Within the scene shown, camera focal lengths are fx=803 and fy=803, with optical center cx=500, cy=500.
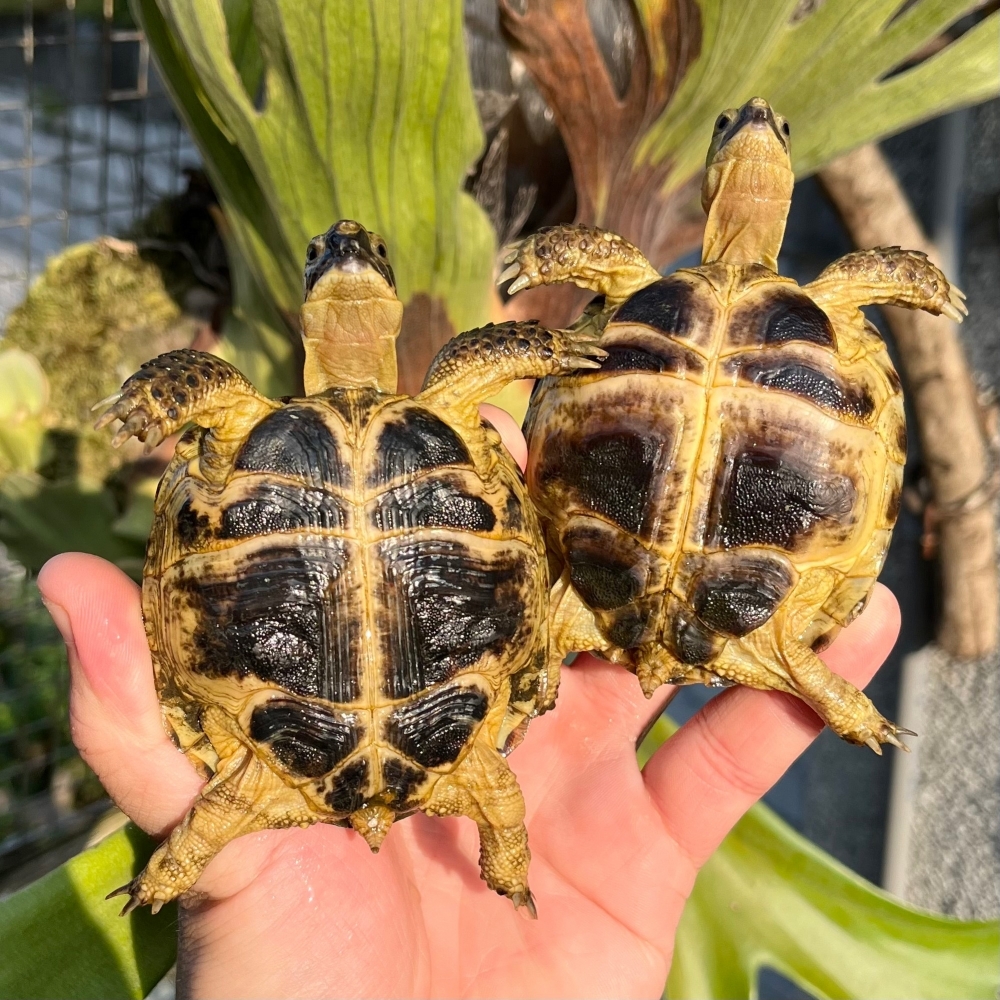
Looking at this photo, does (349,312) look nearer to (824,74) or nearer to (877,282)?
(877,282)

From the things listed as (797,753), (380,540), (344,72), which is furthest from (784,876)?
(344,72)

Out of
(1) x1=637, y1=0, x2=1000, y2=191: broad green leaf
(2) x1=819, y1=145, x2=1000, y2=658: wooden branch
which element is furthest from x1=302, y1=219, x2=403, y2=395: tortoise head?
(2) x1=819, y1=145, x2=1000, y2=658: wooden branch

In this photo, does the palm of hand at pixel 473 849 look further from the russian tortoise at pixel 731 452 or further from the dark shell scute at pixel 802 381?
the dark shell scute at pixel 802 381

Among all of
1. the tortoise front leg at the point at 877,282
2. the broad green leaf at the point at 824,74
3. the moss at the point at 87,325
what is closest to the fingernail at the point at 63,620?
the moss at the point at 87,325

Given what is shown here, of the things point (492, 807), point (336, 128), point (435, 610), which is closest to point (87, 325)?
point (336, 128)

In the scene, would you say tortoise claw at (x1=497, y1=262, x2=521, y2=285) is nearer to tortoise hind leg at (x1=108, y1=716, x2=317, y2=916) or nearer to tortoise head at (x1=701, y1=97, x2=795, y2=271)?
tortoise head at (x1=701, y1=97, x2=795, y2=271)

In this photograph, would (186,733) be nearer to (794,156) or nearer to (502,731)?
(502,731)
